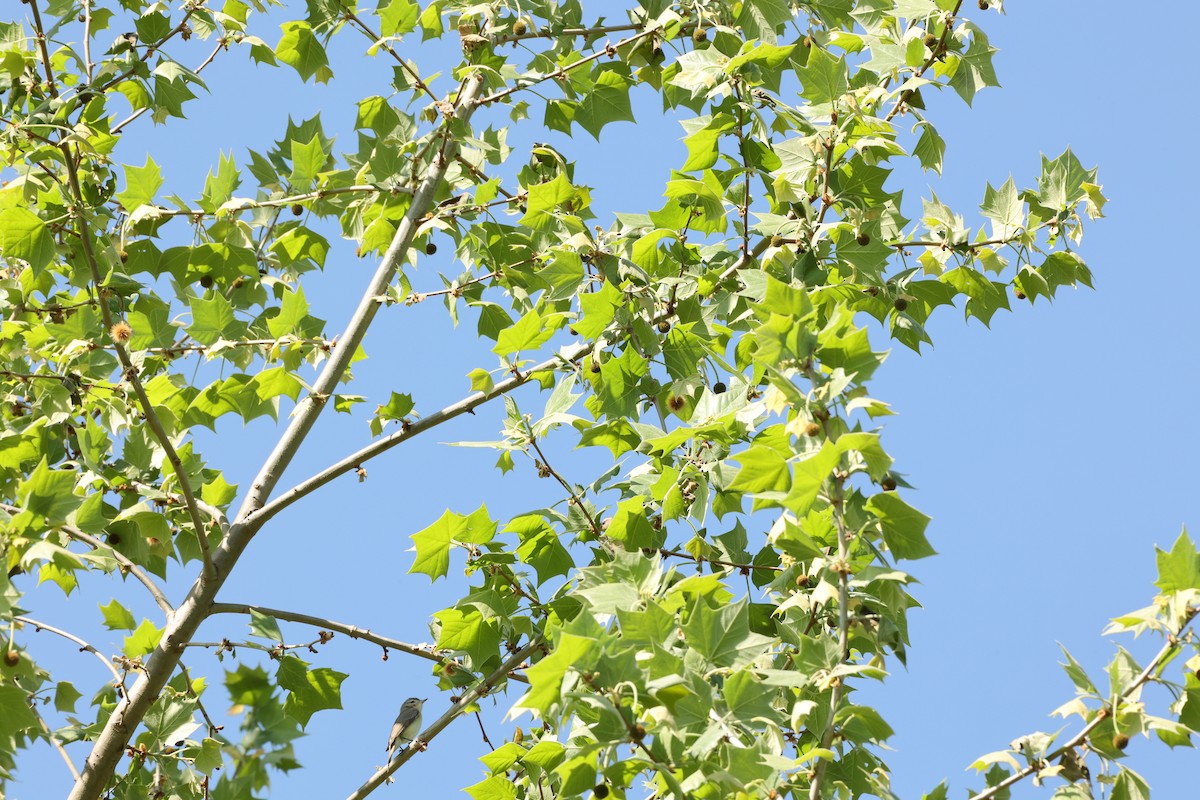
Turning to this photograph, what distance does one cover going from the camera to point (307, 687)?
A: 436 cm

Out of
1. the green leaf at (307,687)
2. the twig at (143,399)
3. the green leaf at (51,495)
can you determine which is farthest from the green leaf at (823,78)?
the green leaf at (307,687)

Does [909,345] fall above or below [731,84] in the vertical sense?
below

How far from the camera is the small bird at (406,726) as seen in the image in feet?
13.9

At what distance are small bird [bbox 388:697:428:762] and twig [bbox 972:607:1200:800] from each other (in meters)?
2.22

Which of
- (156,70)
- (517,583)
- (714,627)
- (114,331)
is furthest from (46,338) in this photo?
(714,627)

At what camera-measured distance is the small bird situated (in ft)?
13.9

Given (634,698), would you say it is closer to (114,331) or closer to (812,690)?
(812,690)

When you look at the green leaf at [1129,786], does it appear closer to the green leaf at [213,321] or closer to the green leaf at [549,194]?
the green leaf at [549,194]

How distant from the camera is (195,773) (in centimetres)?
430

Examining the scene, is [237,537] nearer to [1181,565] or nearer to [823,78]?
[823,78]

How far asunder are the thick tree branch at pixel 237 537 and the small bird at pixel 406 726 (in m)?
0.83

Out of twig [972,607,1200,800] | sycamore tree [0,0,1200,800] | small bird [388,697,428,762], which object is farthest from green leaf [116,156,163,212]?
twig [972,607,1200,800]

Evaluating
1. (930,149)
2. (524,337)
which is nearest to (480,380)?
(524,337)

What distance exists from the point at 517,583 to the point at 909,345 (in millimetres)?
1751
